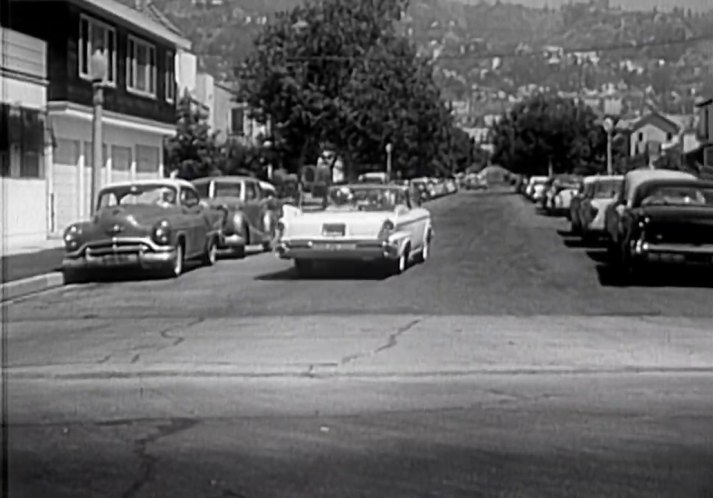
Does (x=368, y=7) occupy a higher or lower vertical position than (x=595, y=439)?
higher

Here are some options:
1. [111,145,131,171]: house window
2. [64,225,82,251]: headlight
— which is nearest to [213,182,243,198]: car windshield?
[64,225,82,251]: headlight

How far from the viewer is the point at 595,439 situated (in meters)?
8.49

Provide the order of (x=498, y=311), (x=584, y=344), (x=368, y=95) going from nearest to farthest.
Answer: (x=584, y=344) → (x=498, y=311) → (x=368, y=95)

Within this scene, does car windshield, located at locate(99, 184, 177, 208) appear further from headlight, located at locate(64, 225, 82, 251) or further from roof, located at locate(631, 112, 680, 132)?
roof, located at locate(631, 112, 680, 132)

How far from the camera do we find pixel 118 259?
19.8 metres

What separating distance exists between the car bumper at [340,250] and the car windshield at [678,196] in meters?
4.13

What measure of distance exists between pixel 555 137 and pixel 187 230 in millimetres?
87201

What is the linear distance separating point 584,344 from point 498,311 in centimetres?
273

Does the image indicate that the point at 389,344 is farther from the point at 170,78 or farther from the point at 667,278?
the point at 170,78

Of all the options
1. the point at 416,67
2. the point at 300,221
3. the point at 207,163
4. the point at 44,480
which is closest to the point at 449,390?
the point at 44,480

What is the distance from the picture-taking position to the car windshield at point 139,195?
21.5 meters

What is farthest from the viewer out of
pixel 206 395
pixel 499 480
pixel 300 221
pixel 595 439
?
pixel 300 221

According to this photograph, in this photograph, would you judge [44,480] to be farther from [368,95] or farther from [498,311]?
[368,95]

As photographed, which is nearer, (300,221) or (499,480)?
(499,480)
